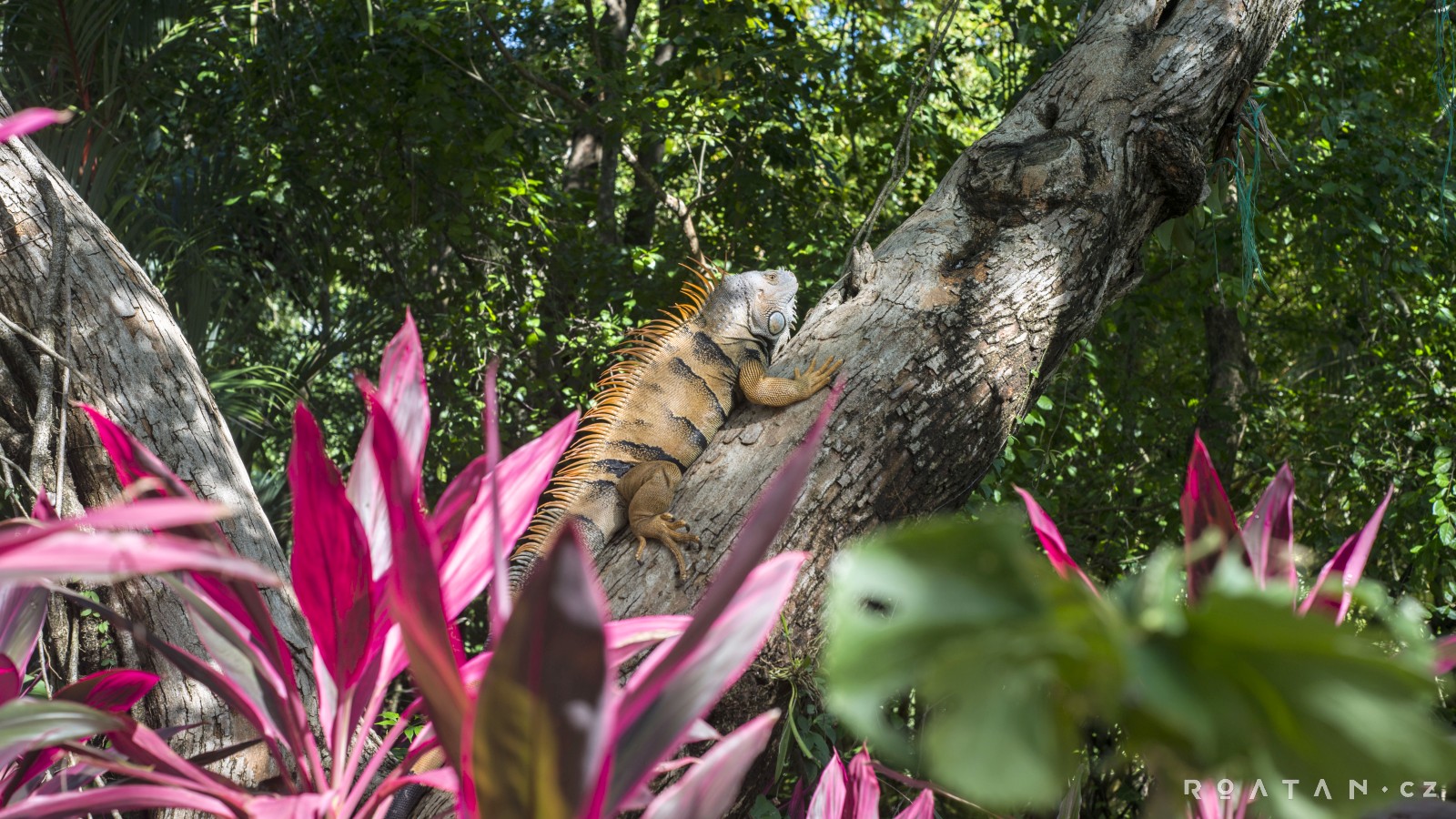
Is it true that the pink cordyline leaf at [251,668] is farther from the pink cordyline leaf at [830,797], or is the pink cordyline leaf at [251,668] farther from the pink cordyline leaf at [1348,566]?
the pink cordyline leaf at [1348,566]

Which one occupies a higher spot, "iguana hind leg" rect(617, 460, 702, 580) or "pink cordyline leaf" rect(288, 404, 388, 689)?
"pink cordyline leaf" rect(288, 404, 388, 689)

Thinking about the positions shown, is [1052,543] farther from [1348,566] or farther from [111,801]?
[111,801]

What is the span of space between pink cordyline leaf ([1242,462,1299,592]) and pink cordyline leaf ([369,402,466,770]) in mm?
789

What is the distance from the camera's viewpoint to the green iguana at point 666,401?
2551 millimetres

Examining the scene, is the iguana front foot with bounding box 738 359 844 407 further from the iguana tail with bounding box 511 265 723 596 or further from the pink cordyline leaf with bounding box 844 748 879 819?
the pink cordyline leaf with bounding box 844 748 879 819

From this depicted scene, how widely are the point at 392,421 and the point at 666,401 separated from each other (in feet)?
6.24

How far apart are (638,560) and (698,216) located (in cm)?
444

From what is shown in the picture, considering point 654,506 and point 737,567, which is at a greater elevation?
point 737,567

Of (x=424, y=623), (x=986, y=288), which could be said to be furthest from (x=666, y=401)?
(x=424, y=623)

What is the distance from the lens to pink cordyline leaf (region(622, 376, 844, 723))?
59 cm

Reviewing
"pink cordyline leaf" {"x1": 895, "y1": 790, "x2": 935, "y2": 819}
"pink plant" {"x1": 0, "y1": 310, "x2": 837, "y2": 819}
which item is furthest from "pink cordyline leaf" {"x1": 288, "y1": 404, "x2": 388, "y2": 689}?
"pink cordyline leaf" {"x1": 895, "y1": 790, "x2": 935, "y2": 819}

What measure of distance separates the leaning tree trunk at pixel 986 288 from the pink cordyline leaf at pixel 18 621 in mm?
1012

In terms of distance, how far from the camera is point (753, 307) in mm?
3102

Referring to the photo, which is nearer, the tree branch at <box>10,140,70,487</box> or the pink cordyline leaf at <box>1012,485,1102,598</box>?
the pink cordyline leaf at <box>1012,485,1102,598</box>
